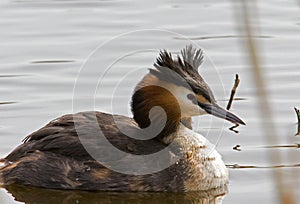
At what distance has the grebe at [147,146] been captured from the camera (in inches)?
235

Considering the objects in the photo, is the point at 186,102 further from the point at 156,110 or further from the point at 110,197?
the point at 110,197

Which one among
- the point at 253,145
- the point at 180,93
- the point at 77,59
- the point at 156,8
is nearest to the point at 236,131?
the point at 253,145

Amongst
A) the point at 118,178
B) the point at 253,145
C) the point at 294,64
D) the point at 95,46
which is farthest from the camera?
the point at 95,46

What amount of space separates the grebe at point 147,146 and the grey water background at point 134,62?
0.18 metres

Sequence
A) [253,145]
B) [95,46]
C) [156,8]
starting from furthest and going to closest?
[156,8]
[95,46]
[253,145]

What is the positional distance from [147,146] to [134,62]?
3371mm

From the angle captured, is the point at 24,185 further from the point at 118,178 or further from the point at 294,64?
the point at 294,64

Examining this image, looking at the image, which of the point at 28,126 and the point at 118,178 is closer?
the point at 118,178

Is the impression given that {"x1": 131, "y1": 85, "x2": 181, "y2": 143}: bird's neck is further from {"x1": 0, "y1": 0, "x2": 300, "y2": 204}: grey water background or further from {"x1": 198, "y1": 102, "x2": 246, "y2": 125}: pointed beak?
{"x1": 0, "y1": 0, "x2": 300, "y2": 204}: grey water background

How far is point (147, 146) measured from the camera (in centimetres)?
599

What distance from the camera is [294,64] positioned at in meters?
9.15

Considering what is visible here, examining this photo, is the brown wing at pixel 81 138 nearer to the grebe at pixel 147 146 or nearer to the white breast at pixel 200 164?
the grebe at pixel 147 146

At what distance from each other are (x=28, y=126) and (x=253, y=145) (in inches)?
84.5

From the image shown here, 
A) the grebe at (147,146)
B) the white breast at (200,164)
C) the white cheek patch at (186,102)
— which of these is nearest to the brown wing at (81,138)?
the grebe at (147,146)
